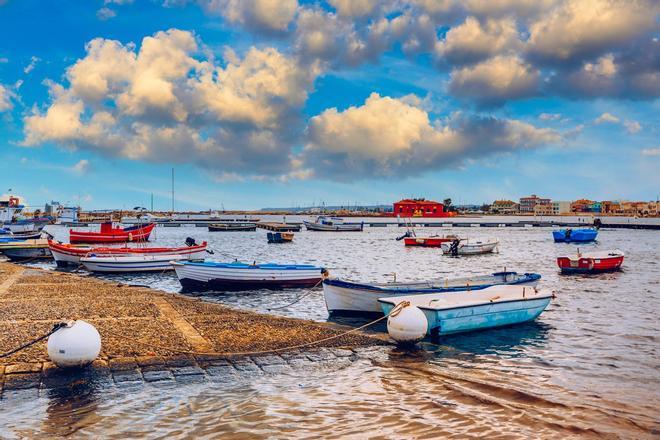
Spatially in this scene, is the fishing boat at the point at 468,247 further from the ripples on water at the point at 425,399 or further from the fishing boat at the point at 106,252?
the ripples on water at the point at 425,399

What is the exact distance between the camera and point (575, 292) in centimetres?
3055

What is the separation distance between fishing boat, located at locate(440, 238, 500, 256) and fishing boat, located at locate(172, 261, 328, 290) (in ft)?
110

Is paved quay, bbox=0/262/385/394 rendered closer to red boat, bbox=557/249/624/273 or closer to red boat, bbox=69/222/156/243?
red boat, bbox=557/249/624/273

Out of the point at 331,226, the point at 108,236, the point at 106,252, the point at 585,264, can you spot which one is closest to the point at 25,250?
the point at 106,252

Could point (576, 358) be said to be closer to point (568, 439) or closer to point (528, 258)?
point (568, 439)

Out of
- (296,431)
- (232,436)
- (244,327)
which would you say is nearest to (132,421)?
(232,436)

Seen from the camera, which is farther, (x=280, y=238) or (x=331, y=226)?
(x=331, y=226)

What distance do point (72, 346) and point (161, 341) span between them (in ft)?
10.3

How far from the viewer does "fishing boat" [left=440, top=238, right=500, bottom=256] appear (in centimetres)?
6047

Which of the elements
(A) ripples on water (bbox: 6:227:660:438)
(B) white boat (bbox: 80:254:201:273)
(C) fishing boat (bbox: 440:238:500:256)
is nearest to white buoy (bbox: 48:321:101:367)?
(A) ripples on water (bbox: 6:227:660:438)

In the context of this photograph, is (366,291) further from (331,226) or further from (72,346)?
(331,226)

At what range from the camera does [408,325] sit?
47.9 ft

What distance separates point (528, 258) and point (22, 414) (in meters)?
54.0

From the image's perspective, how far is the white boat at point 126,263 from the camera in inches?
1459
